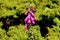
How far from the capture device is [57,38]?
5.69m

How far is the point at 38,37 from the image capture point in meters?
5.62

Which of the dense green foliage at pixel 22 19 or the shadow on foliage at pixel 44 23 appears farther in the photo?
the shadow on foliage at pixel 44 23

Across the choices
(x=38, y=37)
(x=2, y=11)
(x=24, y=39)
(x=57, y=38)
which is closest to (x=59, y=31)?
(x=57, y=38)

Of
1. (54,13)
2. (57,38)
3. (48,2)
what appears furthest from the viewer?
(48,2)

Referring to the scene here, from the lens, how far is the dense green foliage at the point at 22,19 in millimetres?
5720

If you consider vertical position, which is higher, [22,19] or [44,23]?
[22,19]

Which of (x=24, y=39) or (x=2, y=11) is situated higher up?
(x=2, y=11)

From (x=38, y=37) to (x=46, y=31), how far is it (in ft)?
1.64

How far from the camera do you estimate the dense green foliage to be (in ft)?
18.8

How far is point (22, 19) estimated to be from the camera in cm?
622

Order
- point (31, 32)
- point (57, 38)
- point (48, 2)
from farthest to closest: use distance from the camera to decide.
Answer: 1. point (48, 2)
2. point (57, 38)
3. point (31, 32)

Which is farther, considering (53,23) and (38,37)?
(53,23)

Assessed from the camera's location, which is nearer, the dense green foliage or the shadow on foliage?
the dense green foliage

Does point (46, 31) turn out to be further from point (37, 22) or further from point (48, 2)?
point (48, 2)
